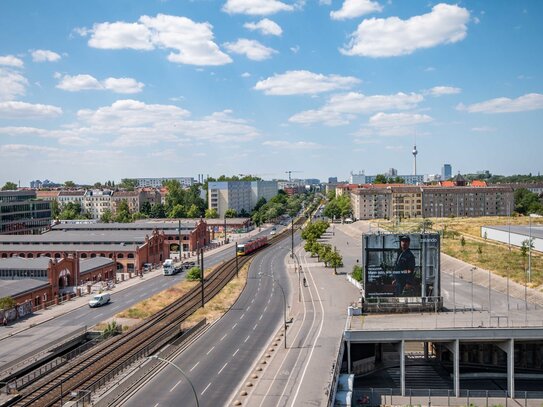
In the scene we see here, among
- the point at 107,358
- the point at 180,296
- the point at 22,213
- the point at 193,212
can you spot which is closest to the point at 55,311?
the point at 180,296

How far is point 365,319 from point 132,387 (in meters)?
22.9

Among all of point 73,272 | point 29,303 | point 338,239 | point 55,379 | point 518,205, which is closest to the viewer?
point 55,379

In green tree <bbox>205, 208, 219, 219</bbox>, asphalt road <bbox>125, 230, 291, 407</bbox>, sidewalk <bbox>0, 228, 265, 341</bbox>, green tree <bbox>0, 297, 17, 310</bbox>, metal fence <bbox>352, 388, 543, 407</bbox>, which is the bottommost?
metal fence <bbox>352, 388, 543, 407</bbox>

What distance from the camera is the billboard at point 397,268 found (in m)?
51.6

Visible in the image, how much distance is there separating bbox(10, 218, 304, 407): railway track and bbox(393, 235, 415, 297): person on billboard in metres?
22.8

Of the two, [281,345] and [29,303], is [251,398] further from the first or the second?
[29,303]

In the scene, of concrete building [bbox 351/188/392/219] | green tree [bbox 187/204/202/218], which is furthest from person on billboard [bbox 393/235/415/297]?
green tree [bbox 187/204/202/218]

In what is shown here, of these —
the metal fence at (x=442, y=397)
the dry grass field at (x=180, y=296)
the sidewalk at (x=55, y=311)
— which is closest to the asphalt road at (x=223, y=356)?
the dry grass field at (x=180, y=296)

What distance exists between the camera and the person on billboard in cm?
5162

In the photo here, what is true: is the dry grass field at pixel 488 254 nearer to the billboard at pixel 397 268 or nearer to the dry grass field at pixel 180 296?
the billboard at pixel 397 268

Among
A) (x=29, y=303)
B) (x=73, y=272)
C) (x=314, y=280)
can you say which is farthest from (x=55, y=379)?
(x=314, y=280)

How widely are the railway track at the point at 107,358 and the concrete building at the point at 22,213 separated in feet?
292

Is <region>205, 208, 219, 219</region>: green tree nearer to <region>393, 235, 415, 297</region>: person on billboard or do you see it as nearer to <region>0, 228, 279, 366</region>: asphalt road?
<region>0, 228, 279, 366</region>: asphalt road

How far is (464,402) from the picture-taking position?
42.7 meters
